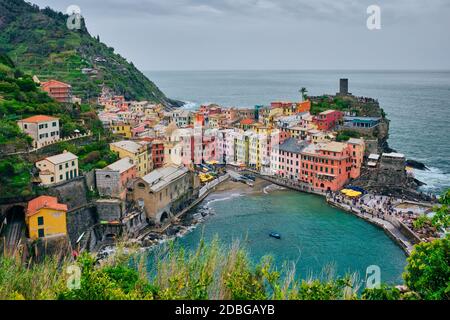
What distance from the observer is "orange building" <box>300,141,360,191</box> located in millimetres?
40750

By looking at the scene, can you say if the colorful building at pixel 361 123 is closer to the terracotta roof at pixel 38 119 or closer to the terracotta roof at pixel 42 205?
the terracotta roof at pixel 38 119

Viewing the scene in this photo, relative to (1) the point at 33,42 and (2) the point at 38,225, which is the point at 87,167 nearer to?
(2) the point at 38,225

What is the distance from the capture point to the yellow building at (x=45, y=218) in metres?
25.9

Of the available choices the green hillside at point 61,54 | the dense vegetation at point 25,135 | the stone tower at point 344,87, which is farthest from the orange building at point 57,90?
the stone tower at point 344,87

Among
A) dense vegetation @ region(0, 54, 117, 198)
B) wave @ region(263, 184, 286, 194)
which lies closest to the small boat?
wave @ region(263, 184, 286, 194)

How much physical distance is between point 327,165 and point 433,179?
12203mm

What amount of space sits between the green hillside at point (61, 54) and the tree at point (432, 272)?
199 feet

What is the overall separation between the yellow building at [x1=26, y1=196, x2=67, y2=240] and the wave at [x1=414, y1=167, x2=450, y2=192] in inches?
1211

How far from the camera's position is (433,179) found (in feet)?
148

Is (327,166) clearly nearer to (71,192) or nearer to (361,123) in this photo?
(361,123)
